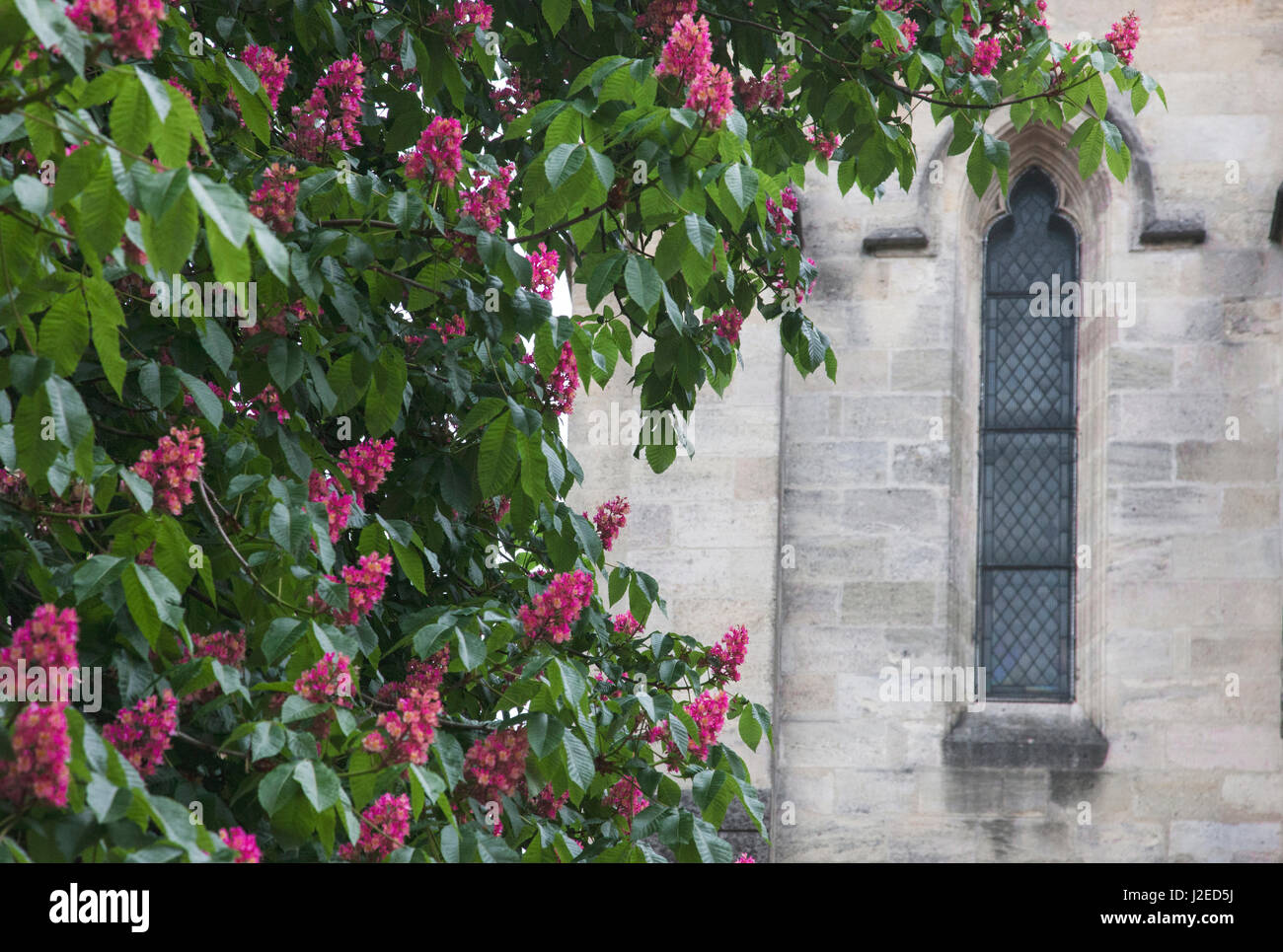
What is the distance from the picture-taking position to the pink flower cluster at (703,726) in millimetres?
3594

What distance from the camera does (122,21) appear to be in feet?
7.16

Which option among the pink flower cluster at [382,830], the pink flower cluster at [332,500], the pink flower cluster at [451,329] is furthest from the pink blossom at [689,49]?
the pink flower cluster at [382,830]

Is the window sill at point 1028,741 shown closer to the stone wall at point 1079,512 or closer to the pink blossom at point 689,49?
the stone wall at point 1079,512

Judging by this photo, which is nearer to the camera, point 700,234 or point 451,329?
point 700,234

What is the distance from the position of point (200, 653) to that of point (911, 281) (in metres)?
5.40

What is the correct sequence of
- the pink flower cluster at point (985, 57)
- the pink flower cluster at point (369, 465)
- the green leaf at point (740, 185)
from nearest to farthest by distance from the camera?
the green leaf at point (740, 185)
the pink flower cluster at point (369, 465)
the pink flower cluster at point (985, 57)

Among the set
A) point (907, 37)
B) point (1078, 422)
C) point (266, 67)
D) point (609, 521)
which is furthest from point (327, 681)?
point (1078, 422)

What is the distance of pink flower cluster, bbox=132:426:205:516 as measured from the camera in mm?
2617

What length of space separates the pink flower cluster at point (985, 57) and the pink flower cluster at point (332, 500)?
2.14 meters

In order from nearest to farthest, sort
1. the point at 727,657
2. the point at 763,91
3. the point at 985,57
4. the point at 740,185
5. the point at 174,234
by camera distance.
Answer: the point at 174,234 < the point at 740,185 < the point at 727,657 < the point at 985,57 < the point at 763,91

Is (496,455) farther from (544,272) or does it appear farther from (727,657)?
(727,657)

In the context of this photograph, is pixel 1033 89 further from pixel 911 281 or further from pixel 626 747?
pixel 911 281

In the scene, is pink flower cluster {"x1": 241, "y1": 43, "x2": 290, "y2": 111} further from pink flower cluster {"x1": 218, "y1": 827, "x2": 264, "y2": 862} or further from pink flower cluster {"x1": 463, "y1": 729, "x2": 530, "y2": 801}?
pink flower cluster {"x1": 218, "y1": 827, "x2": 264, "y2": 862}

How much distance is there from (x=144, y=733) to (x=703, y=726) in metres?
1.48
